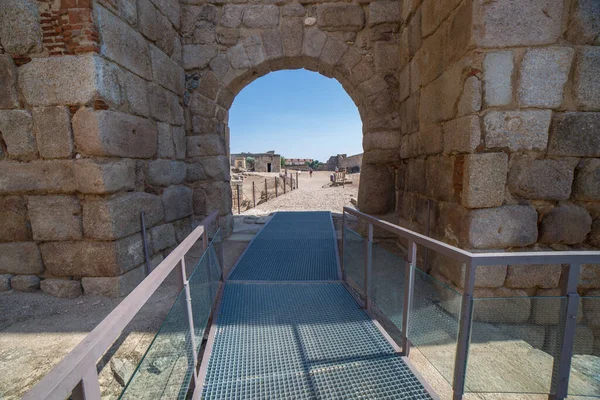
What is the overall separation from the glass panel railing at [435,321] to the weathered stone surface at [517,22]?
Result: 200 cm

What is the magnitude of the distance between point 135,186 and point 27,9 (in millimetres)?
1778

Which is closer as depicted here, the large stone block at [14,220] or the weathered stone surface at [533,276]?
the weathered stone surface at [533,276]

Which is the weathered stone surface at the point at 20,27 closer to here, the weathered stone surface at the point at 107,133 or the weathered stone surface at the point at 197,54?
the weathered stone surface at the point at 107,133

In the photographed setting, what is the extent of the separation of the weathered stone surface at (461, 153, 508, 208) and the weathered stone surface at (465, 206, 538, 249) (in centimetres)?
8

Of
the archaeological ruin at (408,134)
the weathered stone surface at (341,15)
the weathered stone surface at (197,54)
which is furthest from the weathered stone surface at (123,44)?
the weathered stone surface at (341,15)

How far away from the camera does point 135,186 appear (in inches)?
118

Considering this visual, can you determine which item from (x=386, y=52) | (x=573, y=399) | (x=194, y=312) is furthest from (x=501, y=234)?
(x=386, y=52)

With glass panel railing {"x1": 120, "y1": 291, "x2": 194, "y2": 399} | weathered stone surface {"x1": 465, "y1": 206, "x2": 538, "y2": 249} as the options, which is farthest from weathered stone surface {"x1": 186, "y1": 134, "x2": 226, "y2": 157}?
weathered stone surface {"x1": 465, "y1": 206, "x2": 538, "y2": 249}

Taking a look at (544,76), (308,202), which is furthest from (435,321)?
(308,202)

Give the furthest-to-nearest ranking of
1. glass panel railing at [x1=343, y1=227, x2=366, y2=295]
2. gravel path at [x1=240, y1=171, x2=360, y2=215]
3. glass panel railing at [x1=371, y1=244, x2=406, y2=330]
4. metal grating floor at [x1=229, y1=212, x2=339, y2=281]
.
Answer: gravel path at [x1=240, y1=171, x2=360, y2=215] < metal grating floor at [x1=229, y1=212, x2=339, y2=281] < glass panel railing at [x1=343, y1=227, x2=366, y2=295] < glass panel railing at [x1=371, y1=244, x2=406, y2=330]

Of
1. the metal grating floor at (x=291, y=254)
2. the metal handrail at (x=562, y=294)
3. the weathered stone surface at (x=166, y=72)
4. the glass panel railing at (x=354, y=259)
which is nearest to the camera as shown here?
the metal handrail at (x=562, y=294)

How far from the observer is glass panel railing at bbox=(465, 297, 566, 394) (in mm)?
1401

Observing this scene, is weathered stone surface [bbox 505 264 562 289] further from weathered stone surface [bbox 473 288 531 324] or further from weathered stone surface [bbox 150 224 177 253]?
weathered stone surface [bbox 150 224 177 253]

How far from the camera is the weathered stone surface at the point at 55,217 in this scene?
2613mm
